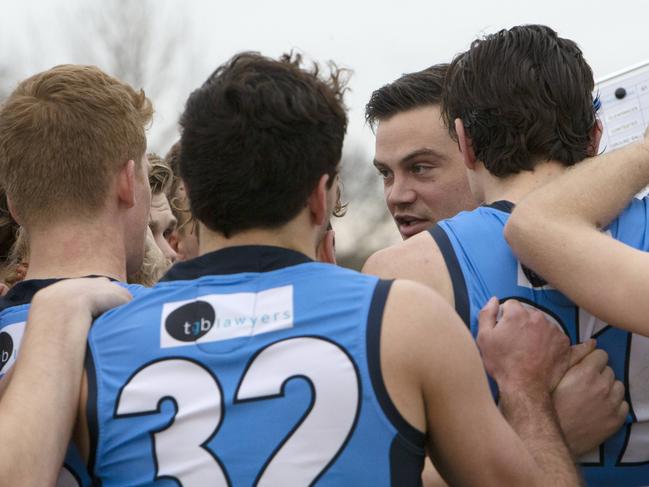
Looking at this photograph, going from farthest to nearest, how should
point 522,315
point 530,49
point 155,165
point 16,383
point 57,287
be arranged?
point 155,165, point 530,49, point 522,315, point 57,287, point 16,383

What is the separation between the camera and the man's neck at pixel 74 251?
314 centimetres

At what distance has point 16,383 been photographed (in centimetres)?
248

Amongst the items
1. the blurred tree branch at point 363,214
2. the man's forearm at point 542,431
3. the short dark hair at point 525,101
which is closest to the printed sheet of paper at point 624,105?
the short dark hair at point 525,101

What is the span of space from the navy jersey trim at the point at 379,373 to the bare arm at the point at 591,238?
647mm

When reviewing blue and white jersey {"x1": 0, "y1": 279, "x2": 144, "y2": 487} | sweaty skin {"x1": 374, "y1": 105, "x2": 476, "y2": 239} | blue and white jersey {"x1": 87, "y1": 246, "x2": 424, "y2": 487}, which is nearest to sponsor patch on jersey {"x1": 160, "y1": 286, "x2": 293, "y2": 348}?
blue and white jersey {"x1": 87, "y1": 246, "x2": 424, "y2": 487}

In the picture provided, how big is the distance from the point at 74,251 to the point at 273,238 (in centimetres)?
88

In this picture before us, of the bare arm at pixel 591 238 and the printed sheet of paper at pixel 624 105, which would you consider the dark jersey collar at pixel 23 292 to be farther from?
the printed sheet of paper at pixel 624 105

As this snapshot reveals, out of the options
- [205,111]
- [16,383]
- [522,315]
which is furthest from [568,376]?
[16,383]

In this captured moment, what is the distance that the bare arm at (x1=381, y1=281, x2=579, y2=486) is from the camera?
234 cm

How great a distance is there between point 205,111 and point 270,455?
0.86 metres

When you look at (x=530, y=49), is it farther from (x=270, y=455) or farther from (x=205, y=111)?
(x=270, y=455)

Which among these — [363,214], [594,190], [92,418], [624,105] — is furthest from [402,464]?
[363,214]

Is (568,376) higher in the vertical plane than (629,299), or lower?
lower

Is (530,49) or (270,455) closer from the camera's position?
(270,455)
